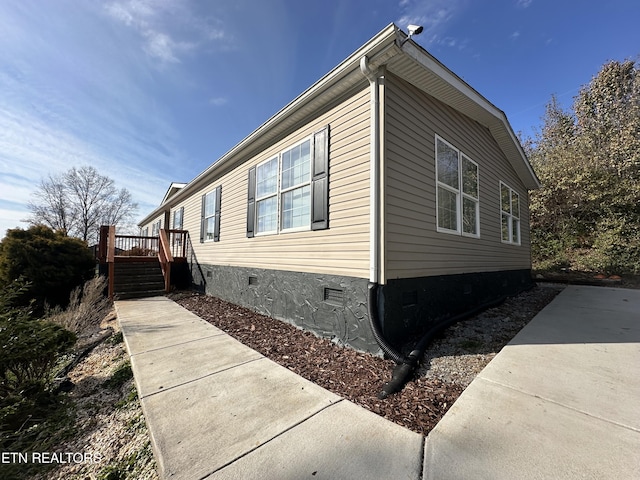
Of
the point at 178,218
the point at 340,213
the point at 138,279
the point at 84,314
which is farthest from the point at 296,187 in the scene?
the point at 178,218

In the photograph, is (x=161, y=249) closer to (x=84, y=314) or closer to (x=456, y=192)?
(x=84, y=314)

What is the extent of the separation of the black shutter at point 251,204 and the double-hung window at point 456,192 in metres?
3.66

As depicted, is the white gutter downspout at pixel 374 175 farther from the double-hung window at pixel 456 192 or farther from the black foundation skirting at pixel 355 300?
the double-hung window at pixel 456 192

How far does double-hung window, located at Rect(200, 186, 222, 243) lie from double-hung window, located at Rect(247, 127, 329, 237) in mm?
2094

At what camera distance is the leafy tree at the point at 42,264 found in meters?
6.60

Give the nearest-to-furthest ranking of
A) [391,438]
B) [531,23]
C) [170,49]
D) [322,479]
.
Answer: [322,479] < [391,438] < [170,49] < [531,23]

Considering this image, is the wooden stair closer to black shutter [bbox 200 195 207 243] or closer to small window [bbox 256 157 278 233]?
black shutter [bbox 200 195 207 243]

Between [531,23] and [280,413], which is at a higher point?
[531,23]

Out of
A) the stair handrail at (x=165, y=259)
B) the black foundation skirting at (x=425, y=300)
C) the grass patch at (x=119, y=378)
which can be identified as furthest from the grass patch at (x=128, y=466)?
the stair handrail at (x=165, y=259)

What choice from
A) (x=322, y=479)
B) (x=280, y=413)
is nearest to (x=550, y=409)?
(x=322, y=479)

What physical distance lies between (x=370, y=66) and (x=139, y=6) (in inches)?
192

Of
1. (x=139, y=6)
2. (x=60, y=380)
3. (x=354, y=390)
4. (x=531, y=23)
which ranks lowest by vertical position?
(x=60, y=380)

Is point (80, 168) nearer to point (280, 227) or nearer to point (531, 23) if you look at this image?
point (280, 227)

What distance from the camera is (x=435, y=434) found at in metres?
1.80
